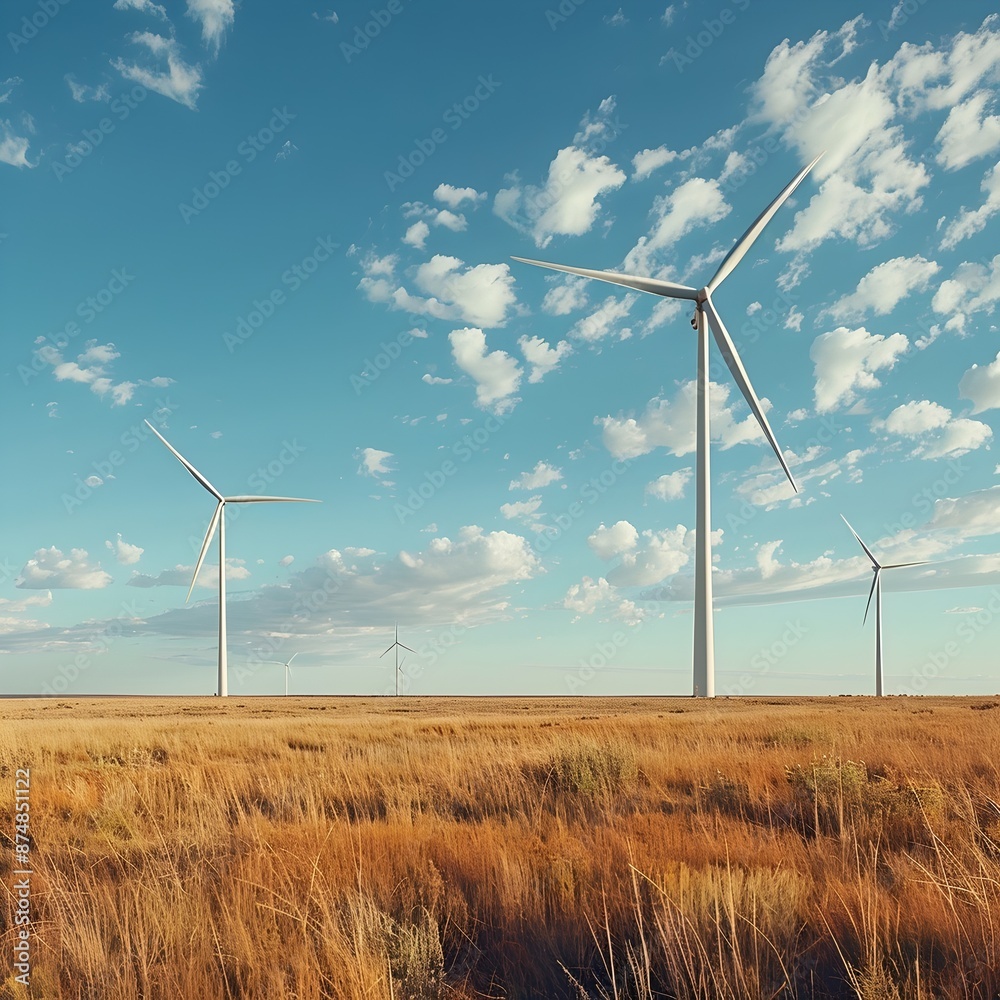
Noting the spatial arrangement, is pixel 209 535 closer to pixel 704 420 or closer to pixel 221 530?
pixel 221 530

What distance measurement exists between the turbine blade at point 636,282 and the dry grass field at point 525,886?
3693cm

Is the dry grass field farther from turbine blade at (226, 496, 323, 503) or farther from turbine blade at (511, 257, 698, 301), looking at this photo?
turbine blade at (226, 496, 323, 503)

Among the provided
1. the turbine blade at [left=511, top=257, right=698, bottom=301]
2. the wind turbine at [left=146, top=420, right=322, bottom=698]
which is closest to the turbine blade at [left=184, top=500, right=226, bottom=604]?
the wind turbine at [left=146, top=420, right=322, bottom=698]

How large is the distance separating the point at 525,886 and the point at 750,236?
5152cm

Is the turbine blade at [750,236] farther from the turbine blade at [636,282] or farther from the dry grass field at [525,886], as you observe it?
the dry grass field at [525,886]

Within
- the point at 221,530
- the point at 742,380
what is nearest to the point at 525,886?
the point at 742,380

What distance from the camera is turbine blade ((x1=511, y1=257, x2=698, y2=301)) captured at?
45938mm

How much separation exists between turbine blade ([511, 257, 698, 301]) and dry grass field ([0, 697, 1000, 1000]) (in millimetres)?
36931

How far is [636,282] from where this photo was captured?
48844 mm

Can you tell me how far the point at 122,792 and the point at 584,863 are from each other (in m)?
9.30

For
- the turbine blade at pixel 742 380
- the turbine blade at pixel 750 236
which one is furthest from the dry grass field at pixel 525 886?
the turbine blade at pixel 750 236

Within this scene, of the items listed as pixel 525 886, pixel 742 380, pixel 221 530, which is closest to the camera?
pixel 525 886

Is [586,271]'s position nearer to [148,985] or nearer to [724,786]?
[724,786]

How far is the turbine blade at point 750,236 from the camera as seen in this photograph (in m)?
50.0
